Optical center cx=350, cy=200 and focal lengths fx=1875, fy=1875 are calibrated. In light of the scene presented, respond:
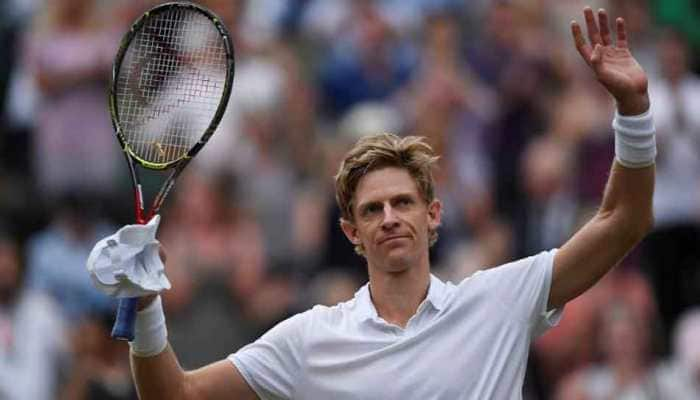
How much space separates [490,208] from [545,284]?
5466 mm

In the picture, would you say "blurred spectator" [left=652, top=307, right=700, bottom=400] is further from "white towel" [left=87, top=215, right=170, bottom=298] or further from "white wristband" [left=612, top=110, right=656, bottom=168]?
"white towel" [left=87, top=215, right=170, bottom=298]

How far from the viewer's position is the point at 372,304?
603 cm

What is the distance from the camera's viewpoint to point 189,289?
1111 centimetres

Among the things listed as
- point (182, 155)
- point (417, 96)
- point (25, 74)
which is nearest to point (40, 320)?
point (25, 74)

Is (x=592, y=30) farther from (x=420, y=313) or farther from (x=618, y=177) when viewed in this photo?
(x=420, y=313)

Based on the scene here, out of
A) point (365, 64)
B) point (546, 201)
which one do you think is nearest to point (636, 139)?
point (546, 201)

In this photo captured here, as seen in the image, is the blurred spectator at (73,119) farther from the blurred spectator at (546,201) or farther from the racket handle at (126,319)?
the racket handle at (126,319)

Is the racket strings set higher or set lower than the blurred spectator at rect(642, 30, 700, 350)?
higher

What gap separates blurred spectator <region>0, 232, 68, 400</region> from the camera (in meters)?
10.7

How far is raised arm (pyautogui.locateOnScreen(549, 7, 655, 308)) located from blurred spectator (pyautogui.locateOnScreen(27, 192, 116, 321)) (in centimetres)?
564

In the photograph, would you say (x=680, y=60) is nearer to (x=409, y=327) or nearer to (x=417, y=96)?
(x=417, y=96)

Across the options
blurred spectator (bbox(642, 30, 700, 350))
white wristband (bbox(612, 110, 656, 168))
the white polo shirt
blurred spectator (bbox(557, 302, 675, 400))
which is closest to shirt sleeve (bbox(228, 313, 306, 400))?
the white polo shirt

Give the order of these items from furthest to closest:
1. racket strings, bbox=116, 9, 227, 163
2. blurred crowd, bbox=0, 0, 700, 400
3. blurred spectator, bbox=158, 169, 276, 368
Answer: blurred spectator, bbox=158, 169, 276, 368 < blurred crowd, bbox=0, 0, 700, 400 < racket strings, bbox=116, 9, 227, 163

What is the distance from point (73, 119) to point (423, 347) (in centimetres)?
655
